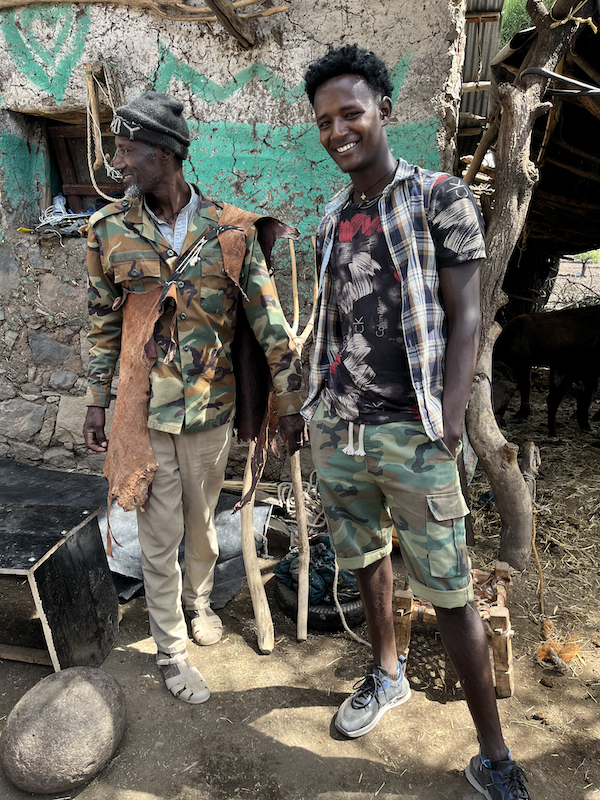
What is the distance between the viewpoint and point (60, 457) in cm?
420

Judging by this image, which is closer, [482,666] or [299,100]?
[482,666]

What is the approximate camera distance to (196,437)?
7.39 feet

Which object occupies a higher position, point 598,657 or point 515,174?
point 515,174

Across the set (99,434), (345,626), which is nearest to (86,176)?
(99,434)

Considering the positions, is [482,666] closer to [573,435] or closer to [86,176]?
[86,176]

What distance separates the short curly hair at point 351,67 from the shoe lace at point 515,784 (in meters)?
2.12

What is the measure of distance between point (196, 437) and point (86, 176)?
9.16 feet

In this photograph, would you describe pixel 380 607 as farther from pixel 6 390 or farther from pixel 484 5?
pixel 484 5

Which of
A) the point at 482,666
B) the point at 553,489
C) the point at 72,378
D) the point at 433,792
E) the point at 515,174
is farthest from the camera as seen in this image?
the point at 553,489

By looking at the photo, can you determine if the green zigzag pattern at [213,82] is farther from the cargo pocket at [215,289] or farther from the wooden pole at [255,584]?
the wooden pole at [255,584]

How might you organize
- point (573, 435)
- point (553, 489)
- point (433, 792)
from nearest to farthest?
point (433, 792) < point (553, 489) < point (573, 435)

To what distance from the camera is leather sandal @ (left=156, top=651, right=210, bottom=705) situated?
230 centimetres

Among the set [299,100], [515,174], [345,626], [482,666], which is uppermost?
[299,100]

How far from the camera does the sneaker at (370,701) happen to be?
6.80ft
